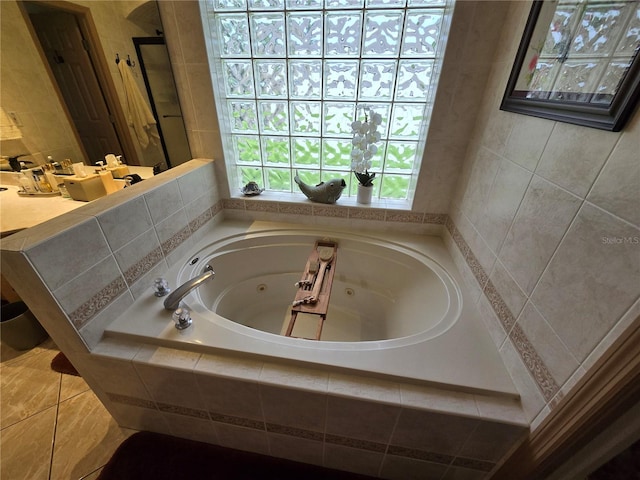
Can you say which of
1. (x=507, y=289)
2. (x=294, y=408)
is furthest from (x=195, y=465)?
(x=507, y=289)

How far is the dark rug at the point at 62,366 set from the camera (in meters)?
1.36

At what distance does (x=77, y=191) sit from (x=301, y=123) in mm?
1198

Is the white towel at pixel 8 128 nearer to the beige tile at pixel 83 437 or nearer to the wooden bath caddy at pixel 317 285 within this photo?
the beige tile at pixel 83 437

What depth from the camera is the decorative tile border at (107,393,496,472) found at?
859 millimetres

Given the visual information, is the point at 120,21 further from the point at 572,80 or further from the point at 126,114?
the point at 572,80

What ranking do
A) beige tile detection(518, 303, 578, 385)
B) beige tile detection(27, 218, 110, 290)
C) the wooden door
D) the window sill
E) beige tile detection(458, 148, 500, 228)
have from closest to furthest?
beige tile detection(518, 303, 578, 385) → beige tile detection(27, 218, 110, 290) → beige tile detection(458, 148, 500, 228) → the wooden door → the window sill

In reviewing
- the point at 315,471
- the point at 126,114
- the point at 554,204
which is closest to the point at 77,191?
the point at 126,114

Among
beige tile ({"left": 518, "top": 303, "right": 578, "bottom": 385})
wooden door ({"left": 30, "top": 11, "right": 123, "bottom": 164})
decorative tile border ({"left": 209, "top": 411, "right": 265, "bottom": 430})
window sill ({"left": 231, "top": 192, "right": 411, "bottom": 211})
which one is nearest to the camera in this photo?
beige tile ({"left": 518, "top": 303, "right": 578, "bottom": 385})

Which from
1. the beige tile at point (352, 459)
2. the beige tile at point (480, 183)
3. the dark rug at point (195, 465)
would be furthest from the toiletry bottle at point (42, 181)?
the beige tile at point (480, 183)

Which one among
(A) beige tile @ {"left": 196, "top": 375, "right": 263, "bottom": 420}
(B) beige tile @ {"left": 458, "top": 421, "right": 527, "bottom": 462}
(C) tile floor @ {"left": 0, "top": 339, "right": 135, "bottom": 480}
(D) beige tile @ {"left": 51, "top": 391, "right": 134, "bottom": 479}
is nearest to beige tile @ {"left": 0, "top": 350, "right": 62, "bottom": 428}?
(C) tile floor @ {"left": 0, "top": 339, "right": 135, "bottom": 480}

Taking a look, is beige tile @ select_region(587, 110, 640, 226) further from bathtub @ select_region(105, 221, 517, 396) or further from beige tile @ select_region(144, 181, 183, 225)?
beige tile @ select_region(144, 181, 183, 225)

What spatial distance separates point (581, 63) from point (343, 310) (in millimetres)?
1401

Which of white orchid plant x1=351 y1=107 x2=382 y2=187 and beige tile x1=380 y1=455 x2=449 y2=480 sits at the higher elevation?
white orchid plant x1=351 y1=107 x2=382 y2=187

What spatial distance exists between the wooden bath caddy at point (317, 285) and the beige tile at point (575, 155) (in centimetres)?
89
